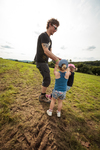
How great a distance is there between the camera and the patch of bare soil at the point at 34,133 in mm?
1546

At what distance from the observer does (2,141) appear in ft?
5.02

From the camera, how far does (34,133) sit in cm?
180

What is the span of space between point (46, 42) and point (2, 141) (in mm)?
2938

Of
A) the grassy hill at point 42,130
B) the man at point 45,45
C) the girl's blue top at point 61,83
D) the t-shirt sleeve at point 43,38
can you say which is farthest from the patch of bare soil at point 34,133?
the t-shirt sleeve at point 43,38

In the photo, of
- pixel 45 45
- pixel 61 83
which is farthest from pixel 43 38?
pixel 61 83

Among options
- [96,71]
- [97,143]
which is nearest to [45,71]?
[97,143]

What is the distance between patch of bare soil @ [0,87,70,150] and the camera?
1546 millimetres

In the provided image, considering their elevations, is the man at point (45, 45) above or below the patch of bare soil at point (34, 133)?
above

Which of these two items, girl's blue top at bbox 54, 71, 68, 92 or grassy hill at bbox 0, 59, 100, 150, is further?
girl's blue top at bbox 54, 71, 68, 92

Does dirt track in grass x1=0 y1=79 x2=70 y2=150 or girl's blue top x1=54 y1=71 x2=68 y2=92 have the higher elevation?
girl's blue top x1=54 y1=71 x2=68 y2=92

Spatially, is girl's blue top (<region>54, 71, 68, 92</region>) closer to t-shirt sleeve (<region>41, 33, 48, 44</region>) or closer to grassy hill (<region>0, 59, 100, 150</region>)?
grassy hill (<region>0, 59, 100, 150</region>)

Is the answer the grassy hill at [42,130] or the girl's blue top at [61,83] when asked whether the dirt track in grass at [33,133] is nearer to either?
the grassy hill at [42,130]

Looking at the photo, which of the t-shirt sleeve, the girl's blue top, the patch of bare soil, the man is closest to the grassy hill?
the patch of bare soil

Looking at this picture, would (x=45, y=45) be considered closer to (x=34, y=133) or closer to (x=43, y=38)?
(x=43, y=38)
